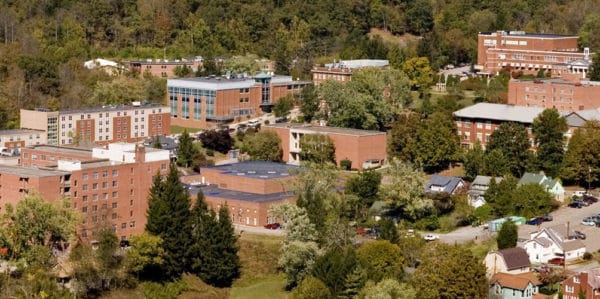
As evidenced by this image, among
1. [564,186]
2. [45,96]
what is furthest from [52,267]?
[45,96]

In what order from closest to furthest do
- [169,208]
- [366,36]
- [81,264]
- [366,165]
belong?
[81,264] < [169,208] < [366,165] < [366,36]

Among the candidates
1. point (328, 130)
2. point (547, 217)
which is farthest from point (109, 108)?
point (547, 217)

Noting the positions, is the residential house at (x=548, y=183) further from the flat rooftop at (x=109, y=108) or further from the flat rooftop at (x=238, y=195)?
the flat rooftop at (x=109, y=108)

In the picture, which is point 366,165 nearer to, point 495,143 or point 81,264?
point 495,143

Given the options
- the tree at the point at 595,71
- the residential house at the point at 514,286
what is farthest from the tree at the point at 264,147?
the residential house at the point at 514,286

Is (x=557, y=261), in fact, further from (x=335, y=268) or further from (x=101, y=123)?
(x=101, y=123)
